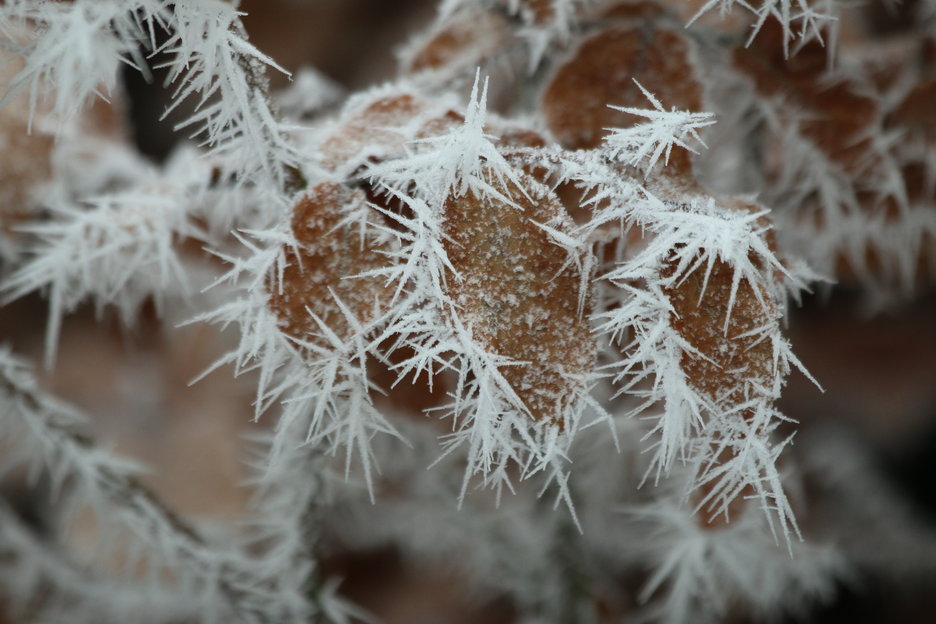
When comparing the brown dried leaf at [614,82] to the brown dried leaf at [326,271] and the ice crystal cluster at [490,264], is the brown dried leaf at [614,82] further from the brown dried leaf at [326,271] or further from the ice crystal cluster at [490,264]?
the brown dried leaf at [326,271]

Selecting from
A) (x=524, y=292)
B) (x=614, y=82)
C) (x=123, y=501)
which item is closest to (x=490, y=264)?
(x=524, y=292)

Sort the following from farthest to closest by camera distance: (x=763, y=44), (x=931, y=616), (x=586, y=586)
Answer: (x=931, y=616), (x=586, y=586), (x=763, y=44)

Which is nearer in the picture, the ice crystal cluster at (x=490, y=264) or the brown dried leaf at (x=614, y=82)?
the ice crystal cluster at (x=490, y=264)

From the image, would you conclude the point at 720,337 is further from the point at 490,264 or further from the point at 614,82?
the point at 614,82

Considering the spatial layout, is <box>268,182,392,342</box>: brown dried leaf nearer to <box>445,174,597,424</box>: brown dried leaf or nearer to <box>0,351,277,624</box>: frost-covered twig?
<box>445,174,597,424</box>: brown dried leaf

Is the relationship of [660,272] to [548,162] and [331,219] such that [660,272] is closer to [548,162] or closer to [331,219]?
[548,162]

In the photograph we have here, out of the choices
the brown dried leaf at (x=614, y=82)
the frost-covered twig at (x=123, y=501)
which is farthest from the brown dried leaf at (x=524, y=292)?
the frost-covered twig at (x=123, y=501)

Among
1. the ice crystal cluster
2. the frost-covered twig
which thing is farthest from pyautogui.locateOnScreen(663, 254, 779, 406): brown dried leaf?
the frost-covered twig

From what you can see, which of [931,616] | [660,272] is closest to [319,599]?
[660,272]
